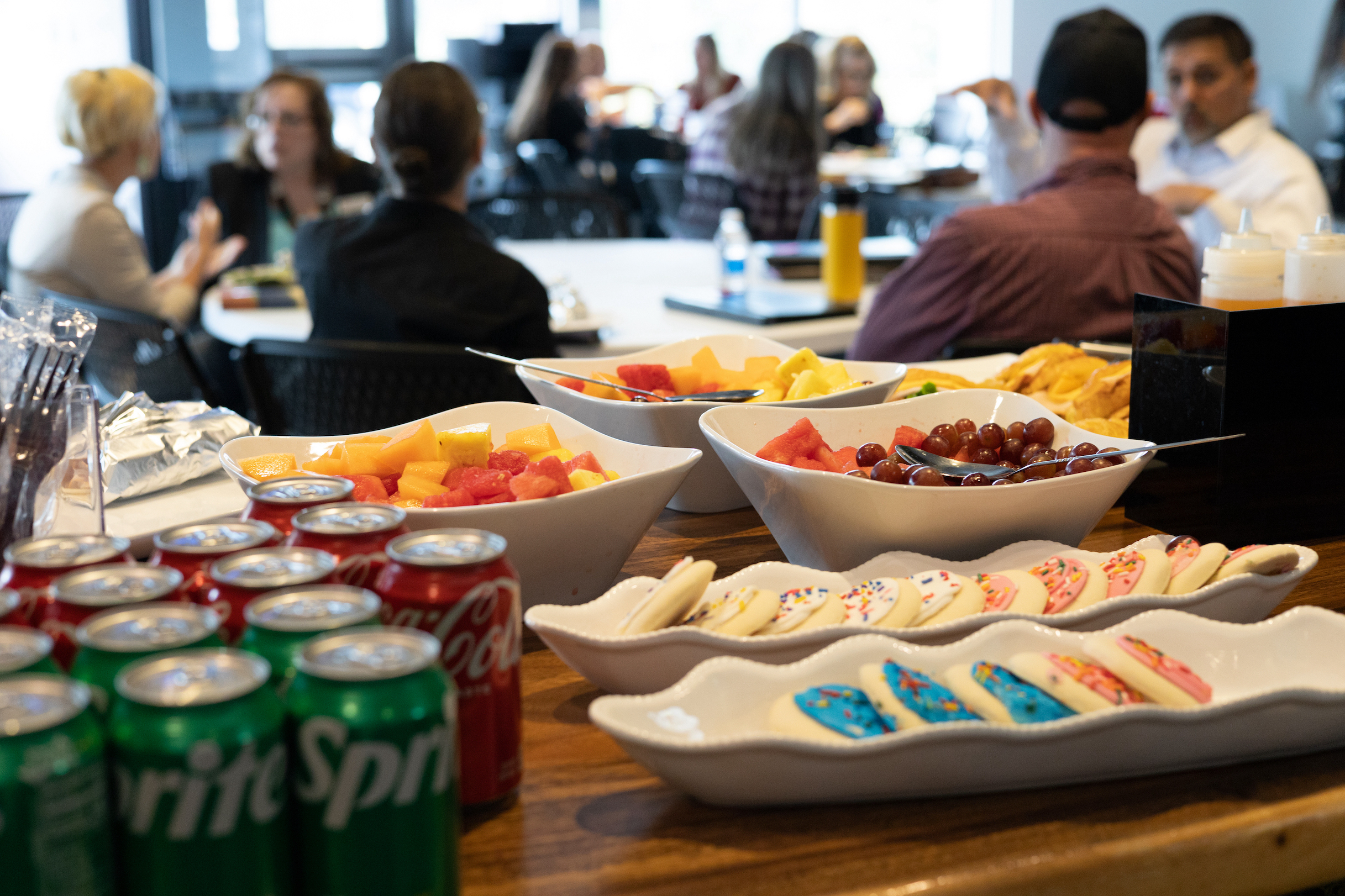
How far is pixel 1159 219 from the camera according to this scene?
2.34 metres

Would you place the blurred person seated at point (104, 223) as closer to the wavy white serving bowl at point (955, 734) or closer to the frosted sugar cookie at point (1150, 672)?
the wavy white serving bowl at point (955, 734)

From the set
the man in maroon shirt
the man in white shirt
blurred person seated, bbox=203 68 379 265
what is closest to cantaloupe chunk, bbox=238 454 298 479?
the man in maroon shirt

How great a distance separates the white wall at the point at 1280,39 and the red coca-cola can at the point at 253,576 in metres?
8.61

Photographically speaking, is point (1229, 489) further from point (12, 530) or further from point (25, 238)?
point (25, 238)

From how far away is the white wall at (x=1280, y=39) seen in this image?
8664 mm

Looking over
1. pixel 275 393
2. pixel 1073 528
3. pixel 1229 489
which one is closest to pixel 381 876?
pixel 1073 528

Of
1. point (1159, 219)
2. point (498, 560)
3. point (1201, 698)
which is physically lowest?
point (1201, 698)

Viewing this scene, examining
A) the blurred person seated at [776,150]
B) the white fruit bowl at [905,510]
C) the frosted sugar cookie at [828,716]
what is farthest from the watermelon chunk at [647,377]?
the blurred person seated at [776,150]

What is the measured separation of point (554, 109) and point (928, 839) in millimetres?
6727

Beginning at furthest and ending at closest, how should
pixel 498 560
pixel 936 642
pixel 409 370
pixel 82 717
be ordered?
pixel 409 370 < pixel 936 642 < pixel 498 560 < pixel 82 717

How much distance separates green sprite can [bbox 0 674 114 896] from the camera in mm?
494

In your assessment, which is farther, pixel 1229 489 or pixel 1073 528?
pixel 1229 489

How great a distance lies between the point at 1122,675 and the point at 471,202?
150 inches

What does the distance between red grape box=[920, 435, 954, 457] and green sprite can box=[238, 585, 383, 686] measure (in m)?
0.67
